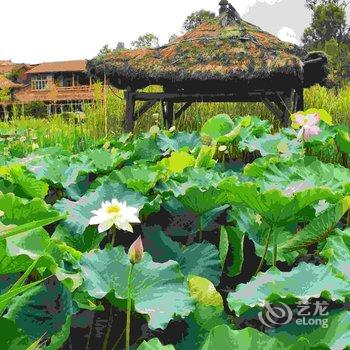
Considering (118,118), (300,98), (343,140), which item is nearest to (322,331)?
(343,140)

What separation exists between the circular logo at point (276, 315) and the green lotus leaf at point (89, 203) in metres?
0.53

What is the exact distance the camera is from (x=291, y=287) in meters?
1.08

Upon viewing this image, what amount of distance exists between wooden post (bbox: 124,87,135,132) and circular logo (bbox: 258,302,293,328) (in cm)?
615

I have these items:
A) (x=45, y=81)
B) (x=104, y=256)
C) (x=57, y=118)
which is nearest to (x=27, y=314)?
(x=104, y=256)

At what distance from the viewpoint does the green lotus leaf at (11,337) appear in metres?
0.92

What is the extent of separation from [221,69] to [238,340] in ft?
21.7

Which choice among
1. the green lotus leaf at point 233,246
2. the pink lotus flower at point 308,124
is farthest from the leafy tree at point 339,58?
the green lotus leaf at point 233,246

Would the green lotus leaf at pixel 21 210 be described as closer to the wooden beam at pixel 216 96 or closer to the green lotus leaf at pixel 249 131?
the green lotus leaf at pixel 249 131

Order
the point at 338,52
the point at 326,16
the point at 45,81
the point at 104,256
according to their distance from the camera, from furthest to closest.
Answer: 1. the point at 45,81
2. the point at 326,16
3. the point at 338,52
4. the point at 104,256

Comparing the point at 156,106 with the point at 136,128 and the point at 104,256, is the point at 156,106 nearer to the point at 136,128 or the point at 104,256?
the point at 136,128

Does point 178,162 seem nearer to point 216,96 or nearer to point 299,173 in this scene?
point 299,173

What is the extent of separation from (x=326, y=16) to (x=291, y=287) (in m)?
29.8

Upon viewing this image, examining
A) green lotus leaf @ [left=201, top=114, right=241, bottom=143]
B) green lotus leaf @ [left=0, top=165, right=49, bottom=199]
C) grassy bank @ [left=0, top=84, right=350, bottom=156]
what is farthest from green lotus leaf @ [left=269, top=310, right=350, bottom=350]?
grassy bank @ [left=0, top=84, right=350, bottom=156]

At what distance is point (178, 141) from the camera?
303cm
